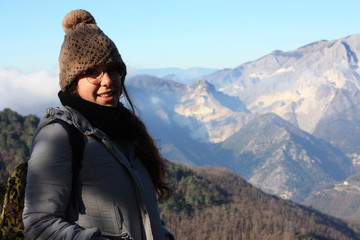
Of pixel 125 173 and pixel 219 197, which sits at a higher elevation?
pixel 125 173

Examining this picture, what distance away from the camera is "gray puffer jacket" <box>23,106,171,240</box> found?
2854mm

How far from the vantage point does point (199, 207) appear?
70938mm

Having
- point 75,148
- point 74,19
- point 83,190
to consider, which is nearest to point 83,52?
point 74,19

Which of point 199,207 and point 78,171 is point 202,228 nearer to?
point 199,207

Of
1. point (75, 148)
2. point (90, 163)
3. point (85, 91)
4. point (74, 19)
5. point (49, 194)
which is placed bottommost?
point (49, 194)

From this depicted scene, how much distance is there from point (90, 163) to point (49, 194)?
0.33 meters

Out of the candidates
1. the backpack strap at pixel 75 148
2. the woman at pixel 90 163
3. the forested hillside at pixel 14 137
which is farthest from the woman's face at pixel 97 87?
the forested hillside at pixel 14 137

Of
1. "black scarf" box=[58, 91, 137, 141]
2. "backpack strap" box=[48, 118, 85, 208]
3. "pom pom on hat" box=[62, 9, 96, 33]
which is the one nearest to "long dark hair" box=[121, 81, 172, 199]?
"black scarf" box=[58, 91, 137, 141]

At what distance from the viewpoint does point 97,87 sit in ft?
11.1

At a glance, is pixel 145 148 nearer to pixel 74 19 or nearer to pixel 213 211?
pixel 74 19

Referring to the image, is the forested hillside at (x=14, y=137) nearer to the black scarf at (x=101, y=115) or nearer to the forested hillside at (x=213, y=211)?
the forested hillside at (x=213, y=211)

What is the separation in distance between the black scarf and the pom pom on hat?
1.71 feet

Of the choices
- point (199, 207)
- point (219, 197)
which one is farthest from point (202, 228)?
point (219, 197)

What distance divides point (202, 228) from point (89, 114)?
204 ft
